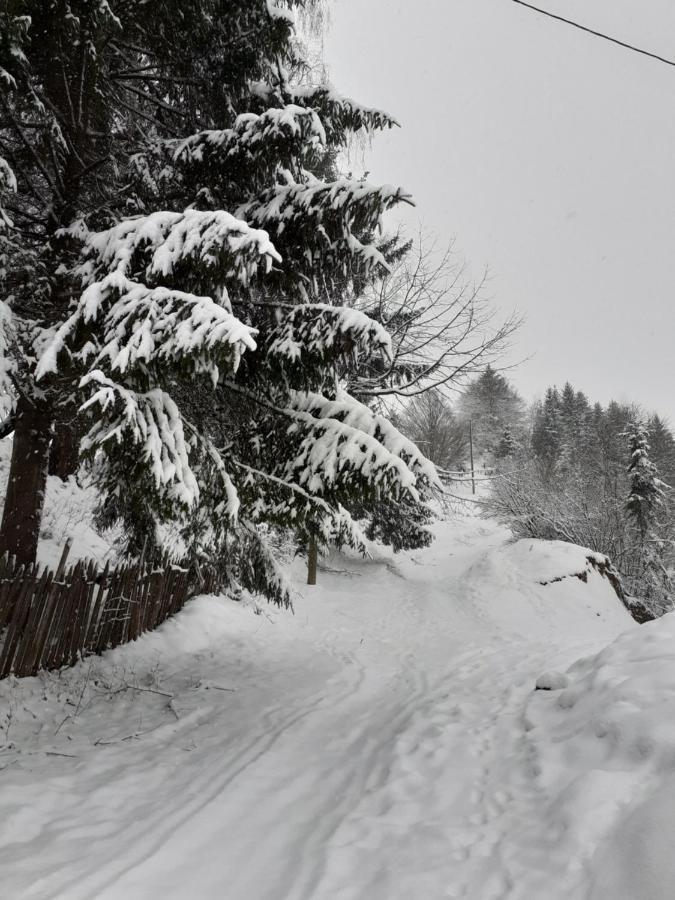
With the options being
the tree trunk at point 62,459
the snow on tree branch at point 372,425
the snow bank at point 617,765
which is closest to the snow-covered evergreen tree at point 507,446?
the tree trunk at point 62,459

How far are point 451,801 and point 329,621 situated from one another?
8.06 meters

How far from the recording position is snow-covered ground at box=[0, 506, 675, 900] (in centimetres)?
217

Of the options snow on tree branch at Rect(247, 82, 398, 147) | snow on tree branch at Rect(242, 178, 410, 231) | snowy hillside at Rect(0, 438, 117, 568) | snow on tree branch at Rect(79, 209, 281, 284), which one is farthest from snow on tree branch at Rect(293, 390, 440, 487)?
snowy hillside at Rect(0, 438, 117, 568)

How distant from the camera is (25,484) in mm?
5062

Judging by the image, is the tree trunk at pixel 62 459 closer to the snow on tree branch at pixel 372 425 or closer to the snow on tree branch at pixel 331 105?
the snow on tree branch at pixel 372 425

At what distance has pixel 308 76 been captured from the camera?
23.7ft

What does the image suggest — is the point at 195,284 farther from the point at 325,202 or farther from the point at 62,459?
the point at 62,459

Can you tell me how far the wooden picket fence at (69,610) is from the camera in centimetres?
438

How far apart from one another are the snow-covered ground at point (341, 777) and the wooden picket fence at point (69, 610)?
237 millimetres

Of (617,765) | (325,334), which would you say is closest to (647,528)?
(325,334)

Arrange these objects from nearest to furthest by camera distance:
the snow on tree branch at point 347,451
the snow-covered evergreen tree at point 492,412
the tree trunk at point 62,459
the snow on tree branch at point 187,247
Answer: the snow on tree branch at point 187,247 < the snow on tree branch at point 347,451 < the tree trunk at point 62,459 < the snow-covered evergreen tree at point 492,412

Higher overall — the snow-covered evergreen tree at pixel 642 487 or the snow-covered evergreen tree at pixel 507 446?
the snow-covered evergreen tree at pixel 507 446

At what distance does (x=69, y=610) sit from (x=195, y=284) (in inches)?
142

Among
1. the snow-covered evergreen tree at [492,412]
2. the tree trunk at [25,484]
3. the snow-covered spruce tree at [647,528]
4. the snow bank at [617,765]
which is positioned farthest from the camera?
the snow-covered evergreen tree at [492,412]
